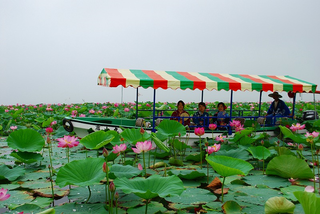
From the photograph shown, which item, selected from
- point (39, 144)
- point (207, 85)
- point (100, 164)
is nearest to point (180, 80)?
point (207, 85)

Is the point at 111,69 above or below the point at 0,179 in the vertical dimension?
above

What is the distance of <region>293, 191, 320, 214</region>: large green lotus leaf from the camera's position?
4.26 feet

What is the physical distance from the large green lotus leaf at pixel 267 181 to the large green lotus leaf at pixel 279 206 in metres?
0.93

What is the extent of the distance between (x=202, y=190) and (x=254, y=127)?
218 cm

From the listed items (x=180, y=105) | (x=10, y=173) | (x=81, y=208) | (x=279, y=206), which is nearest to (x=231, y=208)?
(x=279, y=206)

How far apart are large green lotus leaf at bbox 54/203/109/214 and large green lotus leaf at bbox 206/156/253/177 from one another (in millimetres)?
856

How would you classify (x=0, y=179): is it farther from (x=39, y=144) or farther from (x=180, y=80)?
(x=180, y=80)

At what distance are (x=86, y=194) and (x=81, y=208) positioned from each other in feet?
0.99

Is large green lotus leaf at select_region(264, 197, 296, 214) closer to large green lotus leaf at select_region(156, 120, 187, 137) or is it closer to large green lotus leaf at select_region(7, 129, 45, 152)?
large green lotus leaf at select_region(156, 120, 187, 137)

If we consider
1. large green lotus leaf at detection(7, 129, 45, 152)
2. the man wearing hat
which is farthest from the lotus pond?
the man wearing hat

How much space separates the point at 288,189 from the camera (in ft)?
7.64

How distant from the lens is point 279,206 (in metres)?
1.57

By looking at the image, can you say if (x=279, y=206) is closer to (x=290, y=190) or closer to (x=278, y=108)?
(x=290, y=190)

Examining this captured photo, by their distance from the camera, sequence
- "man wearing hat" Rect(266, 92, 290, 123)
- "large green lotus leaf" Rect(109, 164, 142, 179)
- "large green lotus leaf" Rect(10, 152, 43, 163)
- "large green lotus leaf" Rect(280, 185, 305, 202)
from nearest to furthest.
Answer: "large green lotus leaf" Rect(109, 164, 142, 179)
"large green lotus leaf" Rect(280, 185, 305, 202)
"large green lotus leaf" Rect(10, 152, 43, 163)
"man wearing hat" Rect(266, 92, 290, 123)
